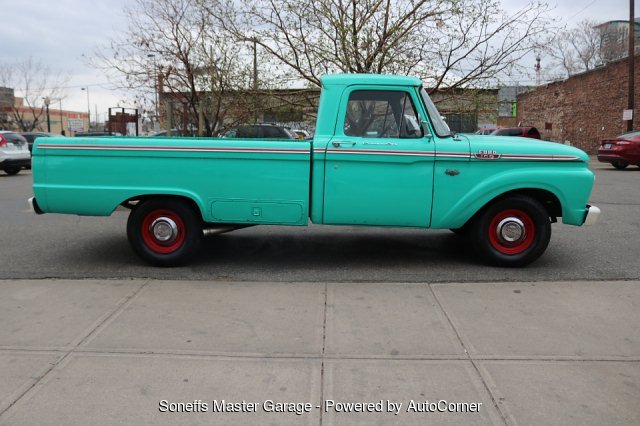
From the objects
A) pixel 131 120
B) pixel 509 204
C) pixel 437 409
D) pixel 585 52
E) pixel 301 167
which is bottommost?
pixel 437 409

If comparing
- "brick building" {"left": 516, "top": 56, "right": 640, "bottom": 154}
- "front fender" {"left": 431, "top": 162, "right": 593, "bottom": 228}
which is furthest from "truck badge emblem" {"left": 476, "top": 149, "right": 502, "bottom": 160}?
"brick building" {"left": 516, "top": 56, "right": 640, "bottom": 154}

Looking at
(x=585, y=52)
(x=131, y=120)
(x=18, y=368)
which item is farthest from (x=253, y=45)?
(x=585, y=52)

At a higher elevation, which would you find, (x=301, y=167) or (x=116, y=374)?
(x=301, y=167)

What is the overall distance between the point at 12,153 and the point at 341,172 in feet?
52.0

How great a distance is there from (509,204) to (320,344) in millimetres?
2853

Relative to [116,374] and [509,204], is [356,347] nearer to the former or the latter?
[116,374]

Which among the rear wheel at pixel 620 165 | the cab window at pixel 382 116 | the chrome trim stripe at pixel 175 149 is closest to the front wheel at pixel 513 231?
the cab window at pixel 382 116

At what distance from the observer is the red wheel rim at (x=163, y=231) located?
5.63 metres

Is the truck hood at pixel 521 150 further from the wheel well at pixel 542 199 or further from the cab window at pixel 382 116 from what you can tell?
the cab window at pixel 382 116

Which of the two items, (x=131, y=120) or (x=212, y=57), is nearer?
(x=212, y=57)

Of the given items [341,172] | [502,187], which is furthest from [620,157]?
[341,172]

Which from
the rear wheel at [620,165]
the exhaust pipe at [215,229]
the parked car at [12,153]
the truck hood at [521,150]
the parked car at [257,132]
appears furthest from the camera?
the rear wheel at [620,165]

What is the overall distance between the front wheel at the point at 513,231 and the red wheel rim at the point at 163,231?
10.5ft

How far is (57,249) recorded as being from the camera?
6.55m
